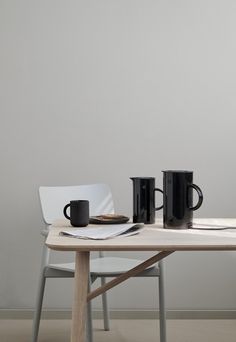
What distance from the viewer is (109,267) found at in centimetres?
300

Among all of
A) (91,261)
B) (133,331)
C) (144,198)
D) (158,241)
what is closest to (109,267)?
(91,261)

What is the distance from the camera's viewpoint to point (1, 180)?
3.71 m

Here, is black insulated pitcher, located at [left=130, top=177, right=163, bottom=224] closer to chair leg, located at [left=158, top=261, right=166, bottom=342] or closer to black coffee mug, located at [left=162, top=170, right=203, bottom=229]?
black coffee mug, located at [left=162, top=170, right=203, bottom=229]

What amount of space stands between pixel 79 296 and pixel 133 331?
175 centimetres

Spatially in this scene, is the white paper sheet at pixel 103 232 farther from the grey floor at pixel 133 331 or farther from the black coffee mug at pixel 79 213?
the grey floor at pixel 133 331

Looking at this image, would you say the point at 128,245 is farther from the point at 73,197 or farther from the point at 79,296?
the point at 73,197

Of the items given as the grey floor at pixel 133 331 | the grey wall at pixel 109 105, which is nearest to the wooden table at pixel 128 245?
the grey floor at pixel 133 331

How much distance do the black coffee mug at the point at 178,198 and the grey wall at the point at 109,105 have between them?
1.59 m

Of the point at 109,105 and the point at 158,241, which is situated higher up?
the point at 109,105

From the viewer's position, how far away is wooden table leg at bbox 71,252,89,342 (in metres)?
1.85

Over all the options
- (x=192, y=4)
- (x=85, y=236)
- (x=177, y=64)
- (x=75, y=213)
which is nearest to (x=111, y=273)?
(x=75, y=213)

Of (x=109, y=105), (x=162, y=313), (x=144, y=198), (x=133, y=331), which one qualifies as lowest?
(x=133, y=331)

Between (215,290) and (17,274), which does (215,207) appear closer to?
(215,290)

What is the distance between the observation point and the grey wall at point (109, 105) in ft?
12.1
